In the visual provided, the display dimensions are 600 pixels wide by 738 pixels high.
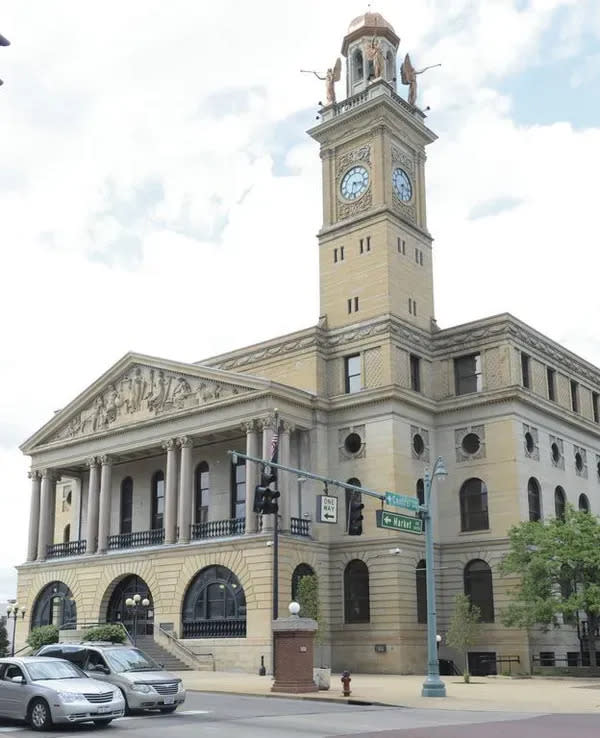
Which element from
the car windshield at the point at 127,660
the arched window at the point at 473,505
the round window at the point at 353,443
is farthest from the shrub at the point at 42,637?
the car windshield at the point at 127,660

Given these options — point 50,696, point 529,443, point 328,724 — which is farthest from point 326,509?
point 529,443

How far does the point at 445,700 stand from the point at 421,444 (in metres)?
25.9

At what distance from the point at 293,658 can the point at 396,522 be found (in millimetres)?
5959

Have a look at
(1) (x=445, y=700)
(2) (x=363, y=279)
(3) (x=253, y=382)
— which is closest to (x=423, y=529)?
(1) (x=445, y=700)

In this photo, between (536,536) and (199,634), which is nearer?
(536,536)

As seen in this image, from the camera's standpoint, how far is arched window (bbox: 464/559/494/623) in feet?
169

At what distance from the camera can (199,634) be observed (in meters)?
52.1

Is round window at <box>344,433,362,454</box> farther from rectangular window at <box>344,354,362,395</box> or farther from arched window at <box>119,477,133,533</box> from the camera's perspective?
arched window at <box>119,477,133,533</box>

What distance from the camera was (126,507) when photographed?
64062 millimetres

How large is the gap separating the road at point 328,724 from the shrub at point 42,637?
28.9 meters

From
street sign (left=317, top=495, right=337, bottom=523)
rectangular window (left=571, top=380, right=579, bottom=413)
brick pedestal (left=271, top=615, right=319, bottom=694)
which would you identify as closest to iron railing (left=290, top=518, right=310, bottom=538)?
brick pedestal (left=271, top=615, right=319, bottom=694)

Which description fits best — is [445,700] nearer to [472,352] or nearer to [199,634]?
[199,634]

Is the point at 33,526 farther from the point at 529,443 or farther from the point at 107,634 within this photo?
the point at 529,443

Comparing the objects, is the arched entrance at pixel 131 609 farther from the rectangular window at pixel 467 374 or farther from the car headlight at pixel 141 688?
the car headlight at pixel 141 688
